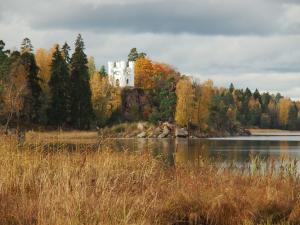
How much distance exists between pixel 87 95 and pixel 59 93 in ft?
17.2

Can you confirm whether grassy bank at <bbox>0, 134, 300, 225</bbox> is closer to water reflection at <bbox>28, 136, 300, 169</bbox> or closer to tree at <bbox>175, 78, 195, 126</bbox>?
water reflection at <bbox>28, 136, 300, 169</bbox>

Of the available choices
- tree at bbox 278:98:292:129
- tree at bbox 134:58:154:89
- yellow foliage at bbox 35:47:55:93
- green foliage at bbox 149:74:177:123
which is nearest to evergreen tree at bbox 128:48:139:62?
tree at bbox 134:58:154:89

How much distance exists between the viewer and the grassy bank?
24.2 feet

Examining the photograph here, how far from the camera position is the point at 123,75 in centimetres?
11238

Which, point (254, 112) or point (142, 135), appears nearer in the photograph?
point (142, 135)

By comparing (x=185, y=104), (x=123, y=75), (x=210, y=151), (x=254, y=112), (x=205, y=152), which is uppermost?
(x=123, y=75)

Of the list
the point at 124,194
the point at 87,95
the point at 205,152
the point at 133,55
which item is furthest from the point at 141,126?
the point at 124,194

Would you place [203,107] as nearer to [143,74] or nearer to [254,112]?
[143,74]

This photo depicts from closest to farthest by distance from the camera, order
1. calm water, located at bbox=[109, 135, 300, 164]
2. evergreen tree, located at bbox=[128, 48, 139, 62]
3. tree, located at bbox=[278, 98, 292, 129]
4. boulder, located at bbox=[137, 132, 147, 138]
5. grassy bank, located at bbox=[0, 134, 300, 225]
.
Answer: grassy bank, located at bbox=[0, 134, 300, 225] → calm water, located at bbox=[109, 135, 300, 164] → boulder, located at bbox=[137, 132, 147, 138] → evergreen tree, located at bbox=[128, 48, 139, 62] → tree, located at bbox=[278, 98, 292, 129]

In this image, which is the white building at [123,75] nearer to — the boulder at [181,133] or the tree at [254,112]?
the boulder at [181,133]

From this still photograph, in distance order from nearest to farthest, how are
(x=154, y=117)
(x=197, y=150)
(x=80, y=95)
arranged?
(x=197, y=150), (x=80, y=95), (x=154, y=117)

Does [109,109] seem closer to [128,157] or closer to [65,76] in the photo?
[65,76]

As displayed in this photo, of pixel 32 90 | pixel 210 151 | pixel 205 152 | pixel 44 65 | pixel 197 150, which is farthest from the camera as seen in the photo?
pixel 44 65

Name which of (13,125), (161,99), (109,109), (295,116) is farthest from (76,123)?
(295,116)
